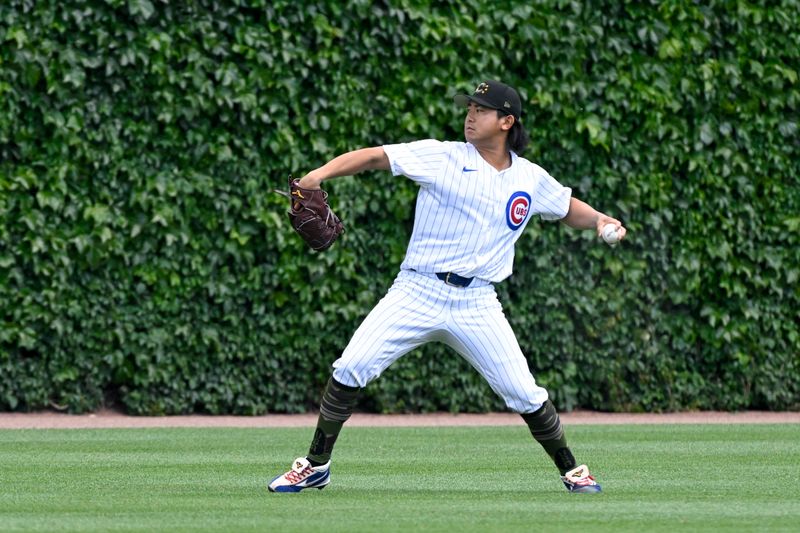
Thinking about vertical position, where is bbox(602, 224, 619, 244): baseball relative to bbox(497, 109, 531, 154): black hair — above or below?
below

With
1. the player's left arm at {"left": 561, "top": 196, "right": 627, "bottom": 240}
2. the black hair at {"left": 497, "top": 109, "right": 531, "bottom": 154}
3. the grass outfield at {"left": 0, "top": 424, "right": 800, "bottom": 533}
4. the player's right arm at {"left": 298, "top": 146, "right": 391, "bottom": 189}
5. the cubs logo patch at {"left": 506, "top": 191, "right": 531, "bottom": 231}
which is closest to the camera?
the grass outfield at {"left": 0, "top": 424, "right": 800, "bottom": 533}

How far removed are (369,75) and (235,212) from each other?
1548 millimetres

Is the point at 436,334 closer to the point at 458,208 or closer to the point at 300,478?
the point at 458,208

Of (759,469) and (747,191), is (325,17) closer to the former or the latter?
(747,191)

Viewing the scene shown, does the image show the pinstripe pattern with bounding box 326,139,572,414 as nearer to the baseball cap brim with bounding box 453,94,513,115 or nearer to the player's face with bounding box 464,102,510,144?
the player's face with bounding box 464,102,510,144

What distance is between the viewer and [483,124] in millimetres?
7504

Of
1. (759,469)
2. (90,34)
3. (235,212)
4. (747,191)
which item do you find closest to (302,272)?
(235,212)

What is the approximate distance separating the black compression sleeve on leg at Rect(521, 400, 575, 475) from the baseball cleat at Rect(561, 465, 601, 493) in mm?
53

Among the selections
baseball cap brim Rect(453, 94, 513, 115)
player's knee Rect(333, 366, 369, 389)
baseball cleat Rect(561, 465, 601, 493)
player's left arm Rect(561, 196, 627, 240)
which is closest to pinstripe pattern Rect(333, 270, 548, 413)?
player's knee Rect(333, 366, 369, 389)

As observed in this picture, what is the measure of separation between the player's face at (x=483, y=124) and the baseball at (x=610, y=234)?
740mm

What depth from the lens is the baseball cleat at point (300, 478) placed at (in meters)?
7.31

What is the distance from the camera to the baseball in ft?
23.9

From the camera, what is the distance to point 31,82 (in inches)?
445

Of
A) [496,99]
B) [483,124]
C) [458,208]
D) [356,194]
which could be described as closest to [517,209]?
[458,208]
